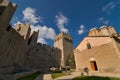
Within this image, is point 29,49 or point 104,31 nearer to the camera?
point 104,31

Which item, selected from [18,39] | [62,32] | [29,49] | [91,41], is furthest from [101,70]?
[62,32]

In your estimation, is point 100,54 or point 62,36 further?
point 62,36

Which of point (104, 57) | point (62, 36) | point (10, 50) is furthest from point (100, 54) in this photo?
point (62, 36)

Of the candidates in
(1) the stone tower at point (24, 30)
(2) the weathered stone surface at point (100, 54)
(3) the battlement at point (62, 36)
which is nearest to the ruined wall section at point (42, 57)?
(1) the stone tower at point (24, 30)

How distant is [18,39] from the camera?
2509 centimetres

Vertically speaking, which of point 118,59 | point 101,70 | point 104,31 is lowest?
point 101,70

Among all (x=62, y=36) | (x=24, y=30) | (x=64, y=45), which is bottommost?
(x=24, y=30)

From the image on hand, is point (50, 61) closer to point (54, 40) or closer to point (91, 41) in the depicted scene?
point (54, 40)

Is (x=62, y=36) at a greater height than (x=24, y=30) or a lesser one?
greater

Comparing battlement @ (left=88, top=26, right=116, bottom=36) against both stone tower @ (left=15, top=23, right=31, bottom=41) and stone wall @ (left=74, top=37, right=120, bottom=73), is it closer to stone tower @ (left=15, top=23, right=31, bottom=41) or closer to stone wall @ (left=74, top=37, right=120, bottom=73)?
stone wall @ (left=74, top=37, right=120, bottom=73)

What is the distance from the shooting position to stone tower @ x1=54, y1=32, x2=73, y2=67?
45634 millimetres

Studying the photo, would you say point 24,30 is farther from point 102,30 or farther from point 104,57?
point 104,57

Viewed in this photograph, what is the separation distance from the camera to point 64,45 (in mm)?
49875

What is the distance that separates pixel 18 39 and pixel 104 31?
24.8 m
